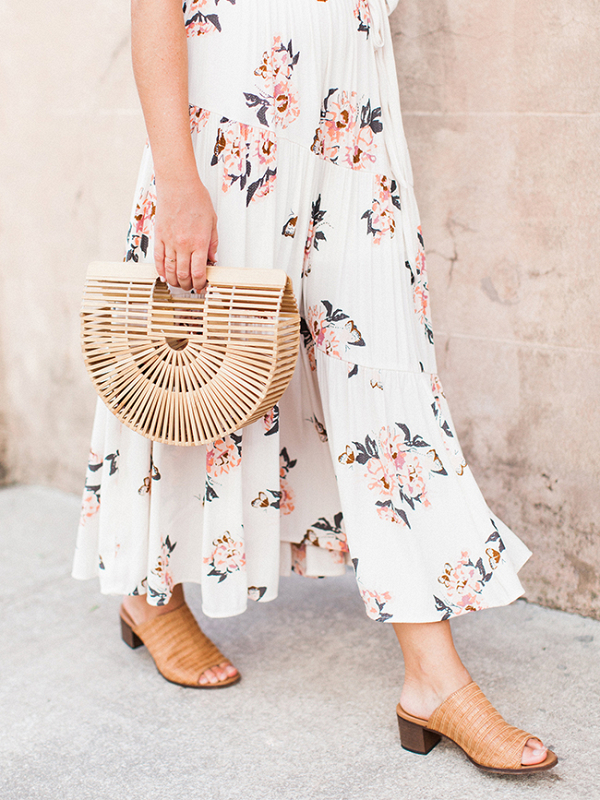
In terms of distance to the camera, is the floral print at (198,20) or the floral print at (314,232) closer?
the floral print at (198,20)

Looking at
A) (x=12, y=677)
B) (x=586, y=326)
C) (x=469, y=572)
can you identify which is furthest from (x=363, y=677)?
(x=586, y=326)

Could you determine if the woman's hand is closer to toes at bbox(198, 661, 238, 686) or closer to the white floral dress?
the white floral dress

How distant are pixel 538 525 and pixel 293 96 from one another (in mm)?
1117

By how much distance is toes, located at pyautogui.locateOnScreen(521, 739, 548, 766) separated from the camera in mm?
1310

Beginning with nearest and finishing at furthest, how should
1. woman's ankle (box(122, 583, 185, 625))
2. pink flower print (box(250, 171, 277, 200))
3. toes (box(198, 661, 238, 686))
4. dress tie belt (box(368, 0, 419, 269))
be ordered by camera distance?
pink flower print (box(250, 171, 277, 200)) < dress tie belt (box(368, 0, 419, 269)) < toes (box(198, 661, 238, 686)) < woman's ankle (box(122, 583, 185, 625))

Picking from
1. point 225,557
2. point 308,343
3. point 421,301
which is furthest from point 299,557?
point 421,301

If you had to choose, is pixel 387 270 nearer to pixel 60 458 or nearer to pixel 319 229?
pixel 319 229

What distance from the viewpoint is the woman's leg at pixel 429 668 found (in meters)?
1.41

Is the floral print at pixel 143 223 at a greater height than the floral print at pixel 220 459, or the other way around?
the floral print at pixel 143 223

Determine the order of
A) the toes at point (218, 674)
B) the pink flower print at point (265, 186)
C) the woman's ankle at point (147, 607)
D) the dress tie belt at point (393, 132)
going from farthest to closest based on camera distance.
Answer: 1. the woman's ankle at point (147, 607)
2. the toes at point (218, 674)
3. the dress tie belt at point (393, 132)
4. the pink flower print at point (265, 186)

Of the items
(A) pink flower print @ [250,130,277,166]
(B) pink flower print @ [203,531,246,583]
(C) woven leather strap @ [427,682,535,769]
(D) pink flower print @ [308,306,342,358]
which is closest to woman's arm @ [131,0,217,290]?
(A) pink flower print @ [250,130,277,166]

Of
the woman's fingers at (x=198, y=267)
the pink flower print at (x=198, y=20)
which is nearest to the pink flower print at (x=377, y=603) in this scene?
→ the woman's fingers at (x=198, y=267)

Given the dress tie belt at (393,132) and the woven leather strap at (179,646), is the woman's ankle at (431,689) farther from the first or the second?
the dress tie belt at (393,132)

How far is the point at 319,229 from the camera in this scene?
147 cm
